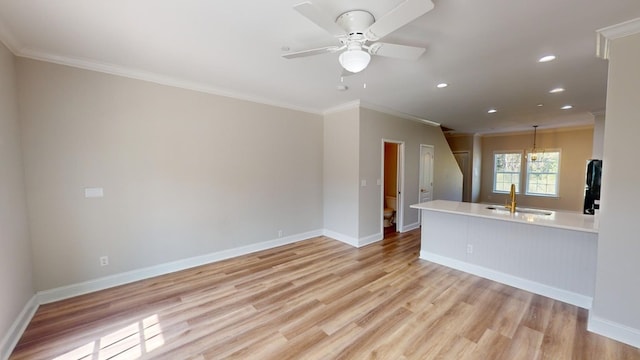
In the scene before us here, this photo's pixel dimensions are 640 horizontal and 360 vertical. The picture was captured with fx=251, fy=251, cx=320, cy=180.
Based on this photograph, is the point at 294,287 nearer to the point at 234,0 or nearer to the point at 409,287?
the point at 409,287

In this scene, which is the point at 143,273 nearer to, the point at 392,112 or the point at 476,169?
the point at 392,112

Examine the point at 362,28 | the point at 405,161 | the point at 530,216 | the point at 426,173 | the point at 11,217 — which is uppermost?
the point at 362,28

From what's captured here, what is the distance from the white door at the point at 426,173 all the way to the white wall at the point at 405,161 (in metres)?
0.17

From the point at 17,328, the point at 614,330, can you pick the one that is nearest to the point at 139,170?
the point at 17,328

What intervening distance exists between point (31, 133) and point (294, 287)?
10.7 ft

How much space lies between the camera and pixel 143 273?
10.7ft

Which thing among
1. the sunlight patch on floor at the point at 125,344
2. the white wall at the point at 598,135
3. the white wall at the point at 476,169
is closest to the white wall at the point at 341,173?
the sunlight patch on floor at the point at 125,344

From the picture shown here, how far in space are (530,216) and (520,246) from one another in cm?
40

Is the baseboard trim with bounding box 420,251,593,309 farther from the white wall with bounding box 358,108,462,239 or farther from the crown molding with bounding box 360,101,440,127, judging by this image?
the crown molding with bounding box 360,101,440,127

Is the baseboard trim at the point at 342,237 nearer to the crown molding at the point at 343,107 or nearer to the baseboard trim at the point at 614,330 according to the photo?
the crown molding at the point at 343,107

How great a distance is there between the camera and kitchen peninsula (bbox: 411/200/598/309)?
271 cm

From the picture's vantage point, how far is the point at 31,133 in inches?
102

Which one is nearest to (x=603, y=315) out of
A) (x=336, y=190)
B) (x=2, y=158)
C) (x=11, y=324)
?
(x=336, y=190)

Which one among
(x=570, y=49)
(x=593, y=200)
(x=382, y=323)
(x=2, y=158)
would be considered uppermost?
(x=570, y=49)
